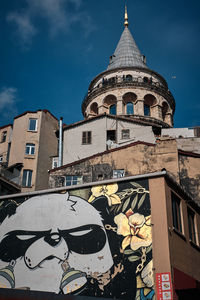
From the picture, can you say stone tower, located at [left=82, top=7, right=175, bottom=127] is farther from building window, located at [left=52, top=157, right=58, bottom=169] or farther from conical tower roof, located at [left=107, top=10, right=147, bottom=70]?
building window, located at [left=52, top=157, right=58, bottom=169]

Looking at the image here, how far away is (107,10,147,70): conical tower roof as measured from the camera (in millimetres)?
57106

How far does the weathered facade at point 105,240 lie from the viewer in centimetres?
1527

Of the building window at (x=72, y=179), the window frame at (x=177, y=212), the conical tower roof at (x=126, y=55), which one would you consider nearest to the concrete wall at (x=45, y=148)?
the building window at (x=72, y=179)

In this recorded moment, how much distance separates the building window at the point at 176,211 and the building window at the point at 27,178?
2225cm

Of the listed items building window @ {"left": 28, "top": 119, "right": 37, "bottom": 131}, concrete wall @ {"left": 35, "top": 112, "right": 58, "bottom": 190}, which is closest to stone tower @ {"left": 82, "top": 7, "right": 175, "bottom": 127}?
concrete wall @ {"left": 35, "top": 112, "right": 58, "bottom": 190}

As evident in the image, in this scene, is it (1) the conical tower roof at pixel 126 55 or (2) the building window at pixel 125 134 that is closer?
(2) the building window at pixel 125 134

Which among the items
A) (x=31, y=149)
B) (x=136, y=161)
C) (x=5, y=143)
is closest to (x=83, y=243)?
(x=136, y=161)

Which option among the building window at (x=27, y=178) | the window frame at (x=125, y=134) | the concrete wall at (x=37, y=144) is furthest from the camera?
the concrete wall at (x=37, y=144)

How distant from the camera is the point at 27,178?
124 feet

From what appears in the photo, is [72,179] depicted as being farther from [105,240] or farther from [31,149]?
[105,240]

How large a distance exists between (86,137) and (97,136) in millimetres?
1050

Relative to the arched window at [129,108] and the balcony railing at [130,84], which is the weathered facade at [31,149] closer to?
the balcony railing at [130,84]

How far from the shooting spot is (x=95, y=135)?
35.3 m

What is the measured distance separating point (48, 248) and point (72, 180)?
11.6m
